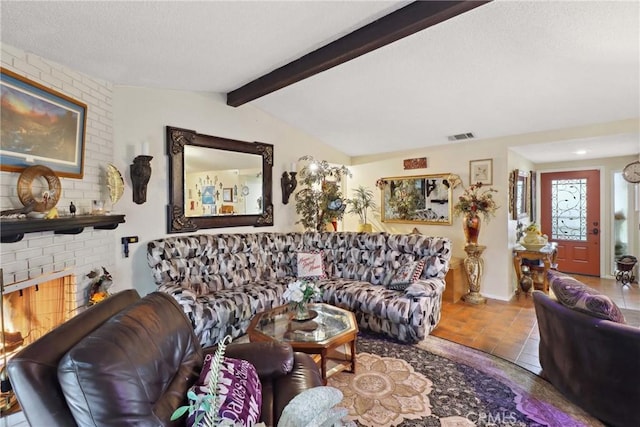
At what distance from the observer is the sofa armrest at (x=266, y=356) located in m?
1.60

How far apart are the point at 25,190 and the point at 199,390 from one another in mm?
1766

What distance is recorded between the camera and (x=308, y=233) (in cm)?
424

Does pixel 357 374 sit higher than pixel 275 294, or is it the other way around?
pixel 275 294

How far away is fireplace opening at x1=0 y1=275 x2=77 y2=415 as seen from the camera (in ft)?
5.38

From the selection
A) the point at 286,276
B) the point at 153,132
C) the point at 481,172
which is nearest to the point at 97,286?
the point at 153,132

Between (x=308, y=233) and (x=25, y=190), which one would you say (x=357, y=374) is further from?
(x=25, y=190)

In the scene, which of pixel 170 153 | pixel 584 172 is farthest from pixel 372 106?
pixel 584 172

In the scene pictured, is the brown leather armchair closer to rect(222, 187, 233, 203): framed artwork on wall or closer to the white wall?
the white wall

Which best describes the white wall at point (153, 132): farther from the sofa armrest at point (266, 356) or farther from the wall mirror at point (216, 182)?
the sofa armrest at point (266, 356)

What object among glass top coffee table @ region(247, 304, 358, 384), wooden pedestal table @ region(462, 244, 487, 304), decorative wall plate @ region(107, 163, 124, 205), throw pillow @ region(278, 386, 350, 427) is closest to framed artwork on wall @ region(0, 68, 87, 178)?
decorative wall plate @ region(107, 163, 124, 205)

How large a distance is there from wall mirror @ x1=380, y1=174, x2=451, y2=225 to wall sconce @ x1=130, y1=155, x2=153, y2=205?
11.6 ft

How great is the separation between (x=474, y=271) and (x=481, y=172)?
1361 mm

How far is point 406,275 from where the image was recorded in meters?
3.43

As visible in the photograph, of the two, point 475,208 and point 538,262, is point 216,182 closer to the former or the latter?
point 475,208
